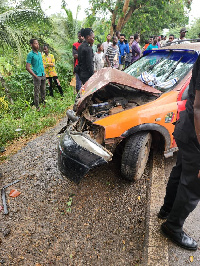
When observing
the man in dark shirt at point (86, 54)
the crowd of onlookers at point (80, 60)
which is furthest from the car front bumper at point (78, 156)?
the man in dark shirt at point (86, 54)

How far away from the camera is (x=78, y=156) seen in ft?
6.32

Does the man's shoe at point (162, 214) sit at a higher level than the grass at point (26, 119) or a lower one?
lower

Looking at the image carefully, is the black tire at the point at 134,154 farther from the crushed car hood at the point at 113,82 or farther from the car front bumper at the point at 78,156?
the crushed car hood at the point at 113,82

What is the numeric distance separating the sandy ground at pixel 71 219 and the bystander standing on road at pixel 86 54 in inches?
106

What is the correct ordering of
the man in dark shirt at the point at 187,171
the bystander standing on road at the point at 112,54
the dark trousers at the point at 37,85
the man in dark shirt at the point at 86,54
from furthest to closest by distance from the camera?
the bystander standing on road at the point at 112,54 < the dark trousers at the point at 37,85 < the man in dark shirt at the point at 86,54 < the man in dark shirt at the point at 187,171

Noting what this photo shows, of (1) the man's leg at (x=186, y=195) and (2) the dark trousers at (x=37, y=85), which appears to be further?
(2) the dark trousers at (x=37, y=85)

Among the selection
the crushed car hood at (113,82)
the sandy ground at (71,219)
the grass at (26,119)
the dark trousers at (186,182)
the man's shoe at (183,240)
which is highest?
the crushed car hood at (113,82)

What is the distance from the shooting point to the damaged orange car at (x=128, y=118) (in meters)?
2.01

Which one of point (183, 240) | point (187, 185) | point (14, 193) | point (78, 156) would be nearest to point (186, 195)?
point (187, 185)

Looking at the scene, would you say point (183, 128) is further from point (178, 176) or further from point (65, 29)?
point (65, 29)

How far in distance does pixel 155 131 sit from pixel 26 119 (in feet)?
10.5

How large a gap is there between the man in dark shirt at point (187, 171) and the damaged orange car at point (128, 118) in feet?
2.33

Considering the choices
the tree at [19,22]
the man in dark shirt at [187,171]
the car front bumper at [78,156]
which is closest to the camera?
the man in dark shirt at [187,171]

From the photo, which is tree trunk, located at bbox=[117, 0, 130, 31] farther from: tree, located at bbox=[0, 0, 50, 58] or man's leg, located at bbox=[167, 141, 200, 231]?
man's leg, located at bbox=[167, 141, 200, 231]
